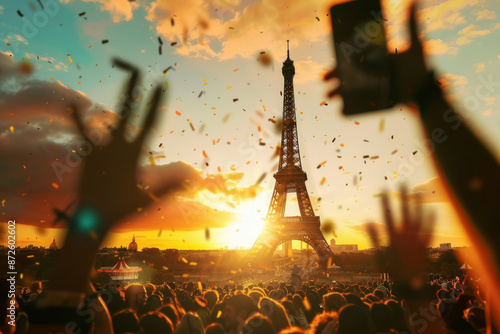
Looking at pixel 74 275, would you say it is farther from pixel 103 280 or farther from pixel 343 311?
pixel 103 280

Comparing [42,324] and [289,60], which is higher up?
[289,60]

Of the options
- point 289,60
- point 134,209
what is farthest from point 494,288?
point 289,60

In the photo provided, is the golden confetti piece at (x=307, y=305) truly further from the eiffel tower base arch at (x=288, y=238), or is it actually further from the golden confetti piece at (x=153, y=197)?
the eiffel tower base arch at (x=288, y=238)

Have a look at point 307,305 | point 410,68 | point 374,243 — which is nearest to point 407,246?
point 374,243

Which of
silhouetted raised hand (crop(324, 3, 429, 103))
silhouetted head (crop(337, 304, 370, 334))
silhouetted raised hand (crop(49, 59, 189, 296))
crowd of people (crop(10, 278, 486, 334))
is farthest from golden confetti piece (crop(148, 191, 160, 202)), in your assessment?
silhouetted head (crop(337, 304, 370, 334))

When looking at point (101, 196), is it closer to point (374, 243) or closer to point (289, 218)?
point (374, 243)

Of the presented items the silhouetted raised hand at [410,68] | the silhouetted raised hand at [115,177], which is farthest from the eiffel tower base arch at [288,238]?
the silhouetted raised hand at [410,68]

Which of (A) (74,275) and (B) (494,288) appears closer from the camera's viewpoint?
(B) (494,288)
